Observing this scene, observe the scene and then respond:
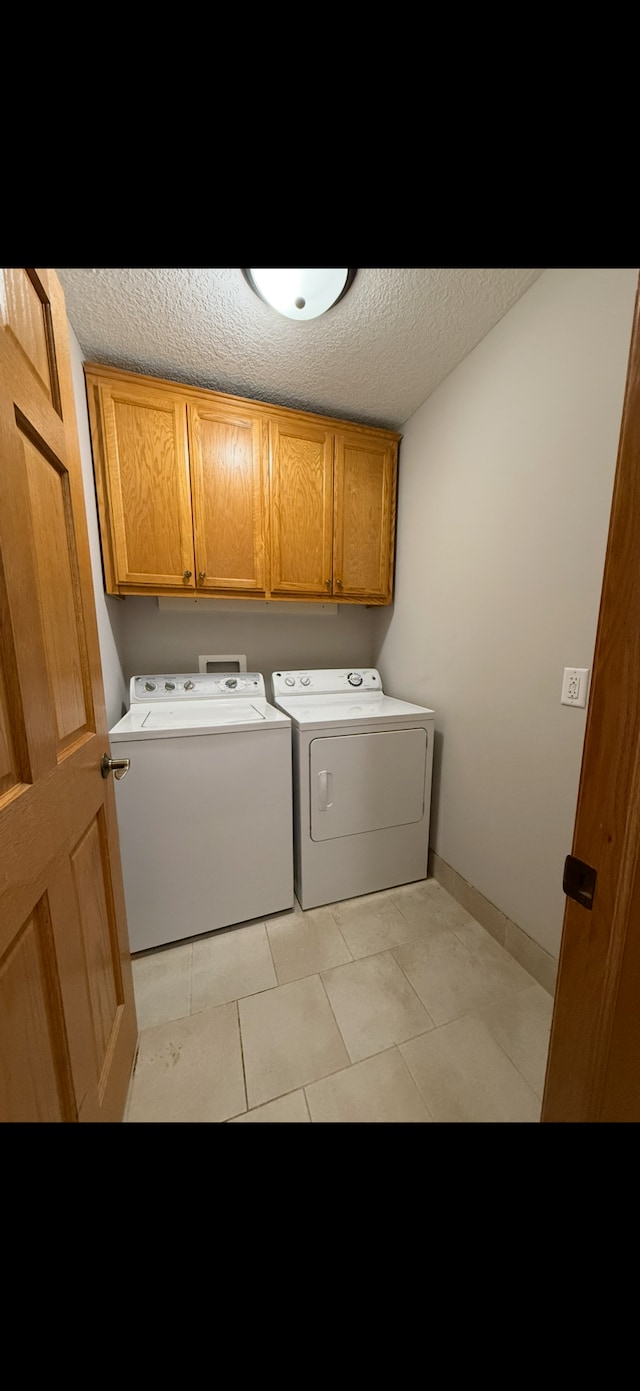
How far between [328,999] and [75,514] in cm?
166

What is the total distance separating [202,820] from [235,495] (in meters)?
1.52

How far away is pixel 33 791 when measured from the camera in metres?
0.60

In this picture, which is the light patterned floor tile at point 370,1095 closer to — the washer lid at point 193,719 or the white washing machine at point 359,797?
the white washing machine at point 359,797

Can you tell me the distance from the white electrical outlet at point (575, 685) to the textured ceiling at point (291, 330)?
1299 millimetres

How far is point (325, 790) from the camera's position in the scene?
170 cm

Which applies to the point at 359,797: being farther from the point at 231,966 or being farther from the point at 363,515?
the point at 363,515

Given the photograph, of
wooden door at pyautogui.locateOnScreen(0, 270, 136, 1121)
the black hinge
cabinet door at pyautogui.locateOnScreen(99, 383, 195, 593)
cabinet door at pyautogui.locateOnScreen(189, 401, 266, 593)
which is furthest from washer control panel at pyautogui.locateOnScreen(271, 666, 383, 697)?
the black hinge

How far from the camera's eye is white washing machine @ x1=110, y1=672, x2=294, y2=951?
1.45 meters

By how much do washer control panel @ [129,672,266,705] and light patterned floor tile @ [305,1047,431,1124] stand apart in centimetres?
156

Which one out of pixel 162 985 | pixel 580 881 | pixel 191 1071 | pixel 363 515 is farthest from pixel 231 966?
pixel 363 515

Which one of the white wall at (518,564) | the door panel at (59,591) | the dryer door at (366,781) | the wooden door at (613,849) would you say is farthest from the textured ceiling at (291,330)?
the dryer door at (366,781)
